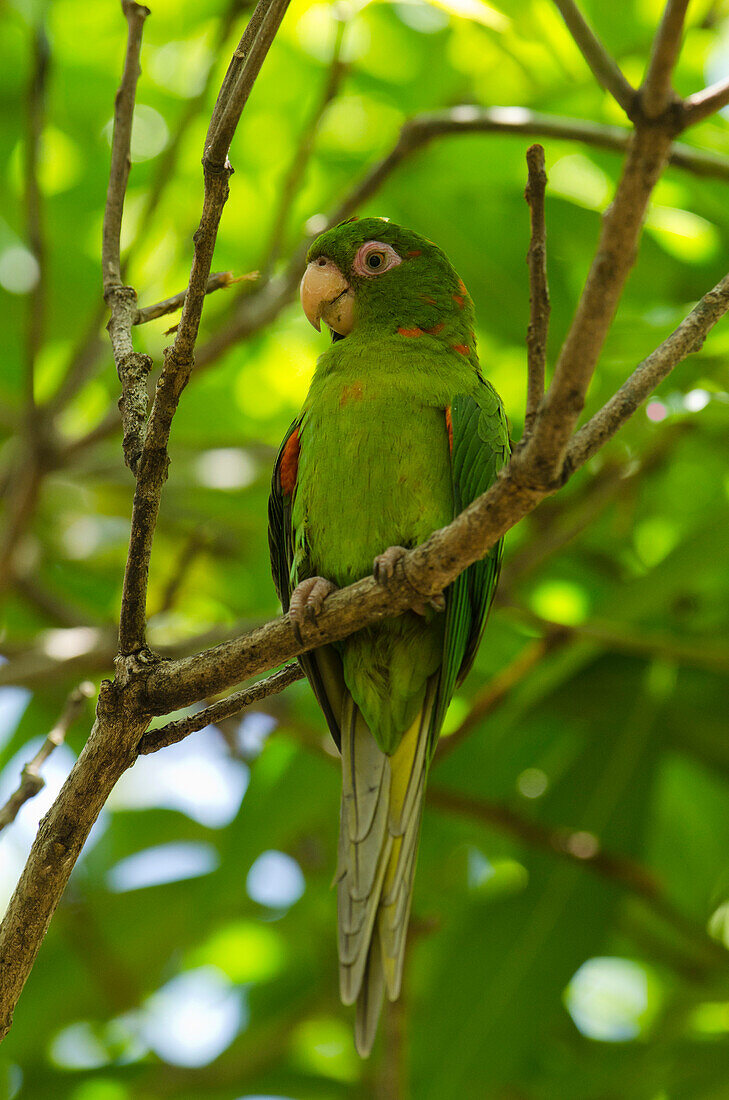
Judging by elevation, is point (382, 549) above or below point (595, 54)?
above

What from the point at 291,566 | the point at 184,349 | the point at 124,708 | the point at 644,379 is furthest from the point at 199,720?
the point at 291,566

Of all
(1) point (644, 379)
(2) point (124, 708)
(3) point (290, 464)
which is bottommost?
(2) point (124, 708)

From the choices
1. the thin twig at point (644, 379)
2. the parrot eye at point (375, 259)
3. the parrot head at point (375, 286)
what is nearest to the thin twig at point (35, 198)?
the parrot head at point (375, 286)

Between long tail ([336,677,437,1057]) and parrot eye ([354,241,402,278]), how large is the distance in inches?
46.4

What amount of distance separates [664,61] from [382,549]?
4.93 ft

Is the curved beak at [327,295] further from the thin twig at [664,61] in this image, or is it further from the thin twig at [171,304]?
the thin twig at [664,61]

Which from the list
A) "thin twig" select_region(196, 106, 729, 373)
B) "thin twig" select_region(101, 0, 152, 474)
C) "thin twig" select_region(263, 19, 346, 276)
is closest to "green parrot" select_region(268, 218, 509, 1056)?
"thin twig" select_region(196, 106, 729, 373)

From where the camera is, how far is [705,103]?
4.00ft

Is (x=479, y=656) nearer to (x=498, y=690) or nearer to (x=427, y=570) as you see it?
(x=498, y=690)

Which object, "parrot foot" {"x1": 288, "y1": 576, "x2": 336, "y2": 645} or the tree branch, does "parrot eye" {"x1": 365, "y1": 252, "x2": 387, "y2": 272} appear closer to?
"parrot foot" {"x1": 288, "y1": 576, "x2": 336, "y2": 645}

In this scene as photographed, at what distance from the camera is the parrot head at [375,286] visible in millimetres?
2932

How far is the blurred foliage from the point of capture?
11.5 ft

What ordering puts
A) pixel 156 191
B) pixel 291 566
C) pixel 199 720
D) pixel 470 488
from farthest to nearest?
pixel 156 191, pixel 291 566, pixel 470 488, pixel 199 720

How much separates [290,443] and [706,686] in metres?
1.77
